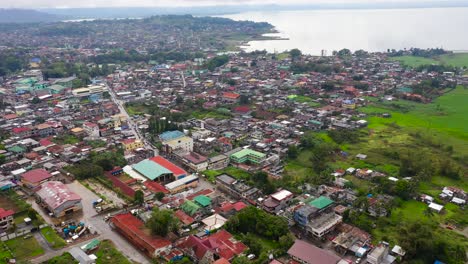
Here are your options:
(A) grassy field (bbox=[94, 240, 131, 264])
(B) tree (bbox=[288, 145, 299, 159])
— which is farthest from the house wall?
(B) tree (bbox=[288, 145, 299, 159])

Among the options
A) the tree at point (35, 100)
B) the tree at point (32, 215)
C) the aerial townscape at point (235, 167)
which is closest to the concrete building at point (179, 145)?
the aerial townscape at point (235, 167)

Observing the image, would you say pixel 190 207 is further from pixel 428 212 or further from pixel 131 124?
pixel 131 124

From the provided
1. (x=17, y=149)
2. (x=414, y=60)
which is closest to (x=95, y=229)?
(x=17, y=149)

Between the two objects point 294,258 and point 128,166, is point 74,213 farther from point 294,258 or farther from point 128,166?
point 294,258

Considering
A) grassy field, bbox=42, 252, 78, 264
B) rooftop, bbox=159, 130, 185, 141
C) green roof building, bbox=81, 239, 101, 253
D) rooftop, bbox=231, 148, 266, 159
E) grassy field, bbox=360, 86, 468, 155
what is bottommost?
green roof building, bbox=81, 239, 101, 253

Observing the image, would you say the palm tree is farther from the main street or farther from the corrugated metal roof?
the main street

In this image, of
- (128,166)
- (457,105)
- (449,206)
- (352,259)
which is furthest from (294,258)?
(457,105)
